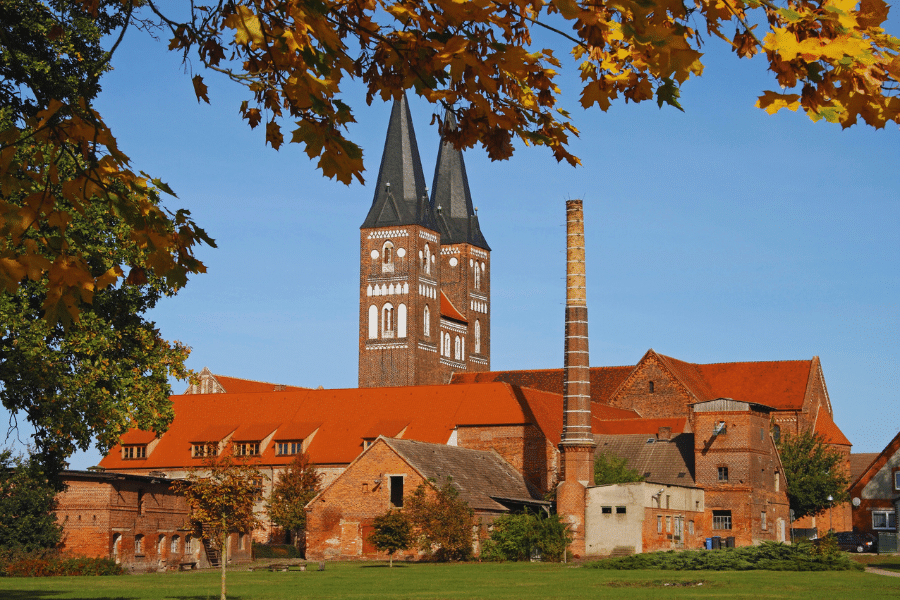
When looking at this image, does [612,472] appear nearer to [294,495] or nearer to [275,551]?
[294,495]

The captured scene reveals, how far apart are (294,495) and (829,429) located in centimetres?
3925

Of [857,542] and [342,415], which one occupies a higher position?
[342,415]

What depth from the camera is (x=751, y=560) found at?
42.7 meters

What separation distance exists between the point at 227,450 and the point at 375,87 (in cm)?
6503

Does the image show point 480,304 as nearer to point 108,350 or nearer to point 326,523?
point 326,523

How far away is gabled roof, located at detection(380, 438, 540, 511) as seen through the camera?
177 ft

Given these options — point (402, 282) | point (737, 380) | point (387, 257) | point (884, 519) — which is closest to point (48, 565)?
point (884, 519)

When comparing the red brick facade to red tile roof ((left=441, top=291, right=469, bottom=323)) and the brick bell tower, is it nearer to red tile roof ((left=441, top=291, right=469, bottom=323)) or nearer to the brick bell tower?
red tile roof ((left=441, top=291, right=469, bottom=323))

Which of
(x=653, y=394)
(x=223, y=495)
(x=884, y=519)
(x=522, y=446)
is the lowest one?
(x=884, y=519)

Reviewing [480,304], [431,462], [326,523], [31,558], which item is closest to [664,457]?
[431,462]

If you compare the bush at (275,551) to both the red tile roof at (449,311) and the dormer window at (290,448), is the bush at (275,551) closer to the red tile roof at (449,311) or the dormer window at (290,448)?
the dormer window at (290,448)

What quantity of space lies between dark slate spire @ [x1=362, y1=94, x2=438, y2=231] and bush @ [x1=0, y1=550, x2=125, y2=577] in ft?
213

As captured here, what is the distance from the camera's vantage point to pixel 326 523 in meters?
55.6

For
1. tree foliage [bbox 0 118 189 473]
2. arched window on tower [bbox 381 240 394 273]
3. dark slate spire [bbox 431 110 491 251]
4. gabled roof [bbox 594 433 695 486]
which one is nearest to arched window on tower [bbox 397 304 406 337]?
arched window on tower [bbox 381 240 394 273]
